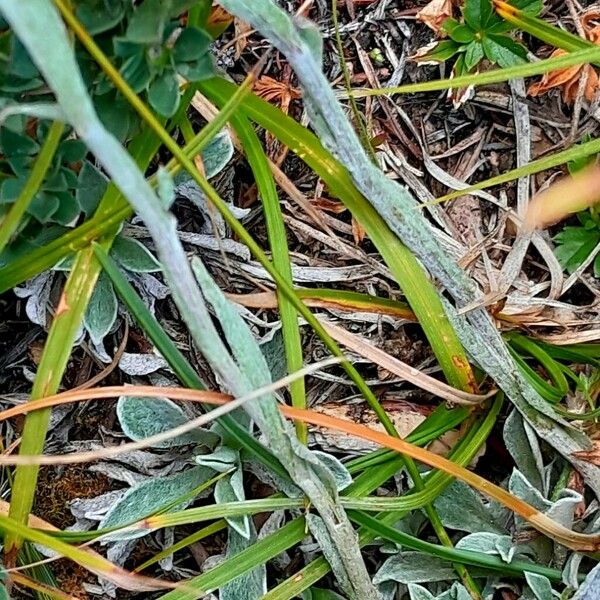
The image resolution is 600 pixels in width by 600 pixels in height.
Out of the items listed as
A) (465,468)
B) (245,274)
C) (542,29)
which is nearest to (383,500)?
(465,468)

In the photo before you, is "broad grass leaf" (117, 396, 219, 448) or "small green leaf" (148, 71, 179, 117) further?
"broad grass leaf" (117, 396, 219, 448)

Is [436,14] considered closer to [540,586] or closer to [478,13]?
[478,13]

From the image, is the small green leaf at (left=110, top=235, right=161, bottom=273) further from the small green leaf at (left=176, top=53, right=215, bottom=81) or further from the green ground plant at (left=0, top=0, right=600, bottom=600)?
the small green leaf at (left=176, top=53, right=215, bottom=81)

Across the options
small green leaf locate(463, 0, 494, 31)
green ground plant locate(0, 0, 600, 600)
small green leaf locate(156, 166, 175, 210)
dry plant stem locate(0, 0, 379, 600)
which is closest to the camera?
dry plant stem locate(0, 0, 379, 600)

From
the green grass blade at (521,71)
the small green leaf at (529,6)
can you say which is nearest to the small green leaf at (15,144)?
the green grass blade at (521,71)

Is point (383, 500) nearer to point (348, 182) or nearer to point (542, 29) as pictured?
point (348, 182)

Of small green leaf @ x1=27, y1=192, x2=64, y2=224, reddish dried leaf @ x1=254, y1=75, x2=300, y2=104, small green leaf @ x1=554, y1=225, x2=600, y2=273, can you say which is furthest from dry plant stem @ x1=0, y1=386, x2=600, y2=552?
reddish dried leaf @ x1=254, y1=75, x2=300, y2=104

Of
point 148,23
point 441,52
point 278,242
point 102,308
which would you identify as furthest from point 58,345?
point 441,52
